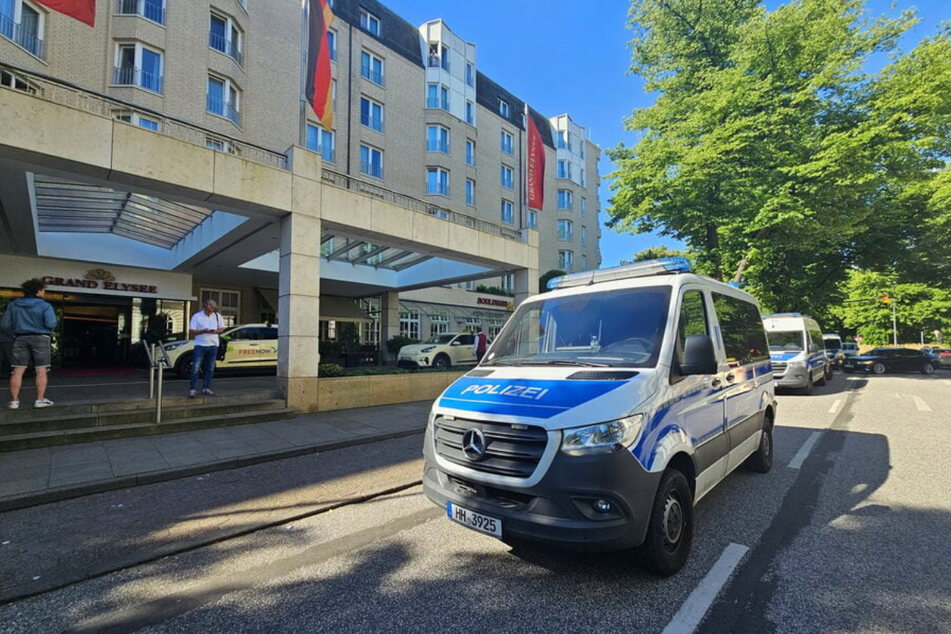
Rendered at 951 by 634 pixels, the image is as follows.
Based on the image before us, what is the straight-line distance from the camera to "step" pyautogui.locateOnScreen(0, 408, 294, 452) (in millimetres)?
5973

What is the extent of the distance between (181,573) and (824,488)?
6.22 metres

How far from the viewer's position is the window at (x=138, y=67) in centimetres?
1688

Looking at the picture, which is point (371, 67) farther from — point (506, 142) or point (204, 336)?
point (204, 336)

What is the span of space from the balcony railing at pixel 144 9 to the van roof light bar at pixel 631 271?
22.2 meters

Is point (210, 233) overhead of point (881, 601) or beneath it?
overhead

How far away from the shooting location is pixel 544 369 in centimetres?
344

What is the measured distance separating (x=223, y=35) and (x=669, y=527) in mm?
25262

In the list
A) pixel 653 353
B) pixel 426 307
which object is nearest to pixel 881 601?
pixel 653 353

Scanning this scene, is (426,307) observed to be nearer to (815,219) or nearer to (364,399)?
(364,399)

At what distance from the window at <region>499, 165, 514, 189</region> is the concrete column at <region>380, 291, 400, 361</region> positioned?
55.6 feet

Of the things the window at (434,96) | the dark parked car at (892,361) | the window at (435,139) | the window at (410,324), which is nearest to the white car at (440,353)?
the window at (410,324)

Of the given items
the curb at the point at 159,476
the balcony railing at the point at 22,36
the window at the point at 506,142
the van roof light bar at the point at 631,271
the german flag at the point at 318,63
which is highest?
the window at the point at 506,142

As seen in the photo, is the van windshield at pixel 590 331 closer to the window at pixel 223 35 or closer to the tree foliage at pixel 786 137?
the tree foliage at pixel 786 137

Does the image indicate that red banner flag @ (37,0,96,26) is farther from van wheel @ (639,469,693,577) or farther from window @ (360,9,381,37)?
window @ (360,9,381,37)
